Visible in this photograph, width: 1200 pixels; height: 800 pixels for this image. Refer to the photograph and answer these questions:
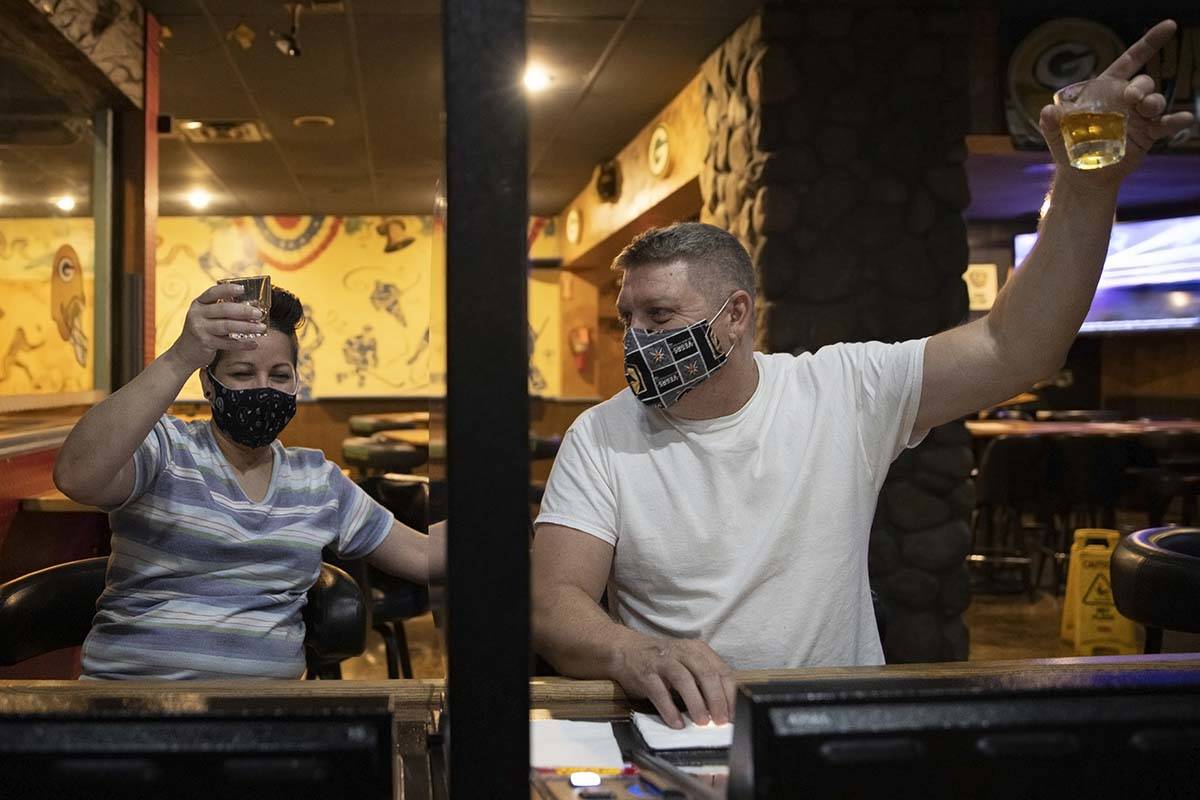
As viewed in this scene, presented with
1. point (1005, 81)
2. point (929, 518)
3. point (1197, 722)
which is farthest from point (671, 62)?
point (1197, 722)

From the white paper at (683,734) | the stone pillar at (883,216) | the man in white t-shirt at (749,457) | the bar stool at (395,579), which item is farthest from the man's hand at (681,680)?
the stone pillar at (883,216)

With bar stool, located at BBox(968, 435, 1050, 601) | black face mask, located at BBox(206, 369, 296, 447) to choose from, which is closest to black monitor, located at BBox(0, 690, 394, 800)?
black face mask, located at BBox(206, 369, 296, 447)

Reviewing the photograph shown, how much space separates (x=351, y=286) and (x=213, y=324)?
1108 centimetres

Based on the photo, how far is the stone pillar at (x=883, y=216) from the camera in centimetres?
472

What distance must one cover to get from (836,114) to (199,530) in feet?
Result: 12.5

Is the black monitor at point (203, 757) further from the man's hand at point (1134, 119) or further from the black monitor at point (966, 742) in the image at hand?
the man's hand at point (1134, 119)

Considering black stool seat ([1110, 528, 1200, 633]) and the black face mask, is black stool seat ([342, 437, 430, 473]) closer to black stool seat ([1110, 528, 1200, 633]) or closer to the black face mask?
the black face mask

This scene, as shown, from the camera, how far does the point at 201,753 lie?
2.04ft

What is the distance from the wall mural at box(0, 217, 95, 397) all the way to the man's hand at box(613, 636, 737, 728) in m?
3.17

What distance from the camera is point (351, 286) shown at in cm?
1216

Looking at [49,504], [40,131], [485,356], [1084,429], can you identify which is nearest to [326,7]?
[40,131]

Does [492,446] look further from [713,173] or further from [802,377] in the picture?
[713,173]

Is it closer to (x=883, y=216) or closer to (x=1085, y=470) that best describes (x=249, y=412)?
(x=883, y=216)

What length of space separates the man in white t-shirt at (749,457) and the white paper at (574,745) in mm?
411
